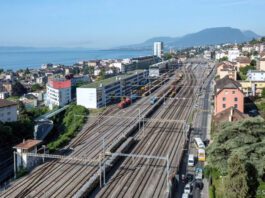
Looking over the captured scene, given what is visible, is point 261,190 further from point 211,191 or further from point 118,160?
point 118,160

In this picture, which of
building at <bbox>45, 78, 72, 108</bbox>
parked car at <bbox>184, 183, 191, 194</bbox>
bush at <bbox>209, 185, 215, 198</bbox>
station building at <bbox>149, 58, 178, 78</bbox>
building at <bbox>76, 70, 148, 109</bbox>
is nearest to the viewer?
bush at <bbox>209, 185, 215, 198</bbox>

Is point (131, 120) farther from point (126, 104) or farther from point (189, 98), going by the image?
point (189, 98)

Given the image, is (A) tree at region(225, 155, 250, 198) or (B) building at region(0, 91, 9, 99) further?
(B) building at region(0, 91, 9, 99)

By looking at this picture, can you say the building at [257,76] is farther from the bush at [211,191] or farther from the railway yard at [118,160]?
the bush at [211,191]

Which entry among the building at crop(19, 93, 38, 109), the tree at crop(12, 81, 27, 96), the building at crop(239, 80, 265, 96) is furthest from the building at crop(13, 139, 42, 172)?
the tree at crop(12, 81, 27, 96)

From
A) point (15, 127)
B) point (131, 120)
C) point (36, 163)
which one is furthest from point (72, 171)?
point (131, 120)

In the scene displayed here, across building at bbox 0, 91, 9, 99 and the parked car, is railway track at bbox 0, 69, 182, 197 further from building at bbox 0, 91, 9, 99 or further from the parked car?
building at bbox 0, 91, 9, 99

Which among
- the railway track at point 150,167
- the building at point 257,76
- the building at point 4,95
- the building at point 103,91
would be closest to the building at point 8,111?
the building at point 103,91
